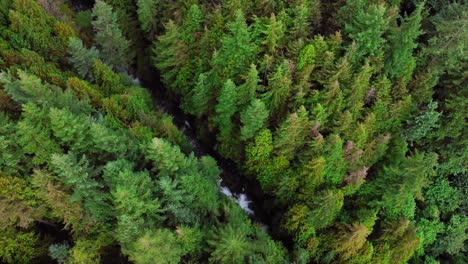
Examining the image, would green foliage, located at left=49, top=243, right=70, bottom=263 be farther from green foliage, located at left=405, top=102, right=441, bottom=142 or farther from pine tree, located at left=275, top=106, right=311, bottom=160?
green foliage, located at left=405, top=102, right=441, bottom=142

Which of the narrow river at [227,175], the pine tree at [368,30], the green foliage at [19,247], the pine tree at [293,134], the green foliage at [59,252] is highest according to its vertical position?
the pine tree at [368,30]

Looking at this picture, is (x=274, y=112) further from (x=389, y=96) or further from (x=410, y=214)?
(x=410, y=214)

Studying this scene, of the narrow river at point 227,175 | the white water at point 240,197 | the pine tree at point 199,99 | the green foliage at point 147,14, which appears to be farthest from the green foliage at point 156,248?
the green foliage at point 147,14

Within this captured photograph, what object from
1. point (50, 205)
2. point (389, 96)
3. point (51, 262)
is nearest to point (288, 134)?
point (389, 96)

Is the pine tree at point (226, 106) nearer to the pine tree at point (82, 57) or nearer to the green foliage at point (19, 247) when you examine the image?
the pine tree at point (82, 57)

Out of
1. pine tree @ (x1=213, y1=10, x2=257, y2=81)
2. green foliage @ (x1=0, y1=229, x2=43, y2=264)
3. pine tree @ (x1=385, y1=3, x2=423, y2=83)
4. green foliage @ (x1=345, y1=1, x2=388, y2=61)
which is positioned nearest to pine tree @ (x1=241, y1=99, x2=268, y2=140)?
pine tree @ (x1=213, y1=10, x2=257, y2=81)

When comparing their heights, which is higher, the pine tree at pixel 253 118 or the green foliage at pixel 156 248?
the pine tree at pixel 253 118
